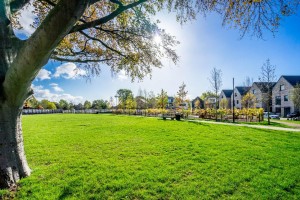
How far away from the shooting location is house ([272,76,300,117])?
43781 mm

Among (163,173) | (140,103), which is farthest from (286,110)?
(163,173)

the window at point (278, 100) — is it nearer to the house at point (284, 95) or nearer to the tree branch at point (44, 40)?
the house at point (284, 95)

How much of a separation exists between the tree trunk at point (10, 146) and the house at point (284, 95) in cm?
5204

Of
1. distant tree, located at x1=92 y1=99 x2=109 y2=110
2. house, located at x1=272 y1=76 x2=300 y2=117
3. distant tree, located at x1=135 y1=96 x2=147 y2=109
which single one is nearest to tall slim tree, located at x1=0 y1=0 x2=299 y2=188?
house, located at x1=272 y1=76 x2=300 y2=117

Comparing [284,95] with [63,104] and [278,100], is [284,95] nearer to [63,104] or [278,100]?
[278,100]

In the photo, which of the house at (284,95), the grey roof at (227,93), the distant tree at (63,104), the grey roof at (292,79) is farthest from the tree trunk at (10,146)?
the distant tree at (63,104)

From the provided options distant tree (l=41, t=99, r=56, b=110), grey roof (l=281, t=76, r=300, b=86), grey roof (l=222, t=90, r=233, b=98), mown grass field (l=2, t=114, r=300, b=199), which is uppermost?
grey roof (l=281, t=76, r=300, b=86)

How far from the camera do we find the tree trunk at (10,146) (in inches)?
160

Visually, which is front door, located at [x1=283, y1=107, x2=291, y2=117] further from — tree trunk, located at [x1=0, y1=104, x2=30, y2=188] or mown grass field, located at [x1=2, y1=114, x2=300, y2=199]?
tree trunk, located at [x1=0, y1=104, x2=30, y2=188]

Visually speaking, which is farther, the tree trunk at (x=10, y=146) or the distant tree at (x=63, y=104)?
the distant tree at (x=63, y=104)

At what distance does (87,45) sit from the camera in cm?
784

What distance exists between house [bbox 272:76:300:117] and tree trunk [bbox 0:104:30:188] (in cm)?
5204

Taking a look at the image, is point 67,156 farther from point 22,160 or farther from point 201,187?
point 201,187

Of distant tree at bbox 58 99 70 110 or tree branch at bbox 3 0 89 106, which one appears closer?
tree branch at bbox 3 0 89 106
